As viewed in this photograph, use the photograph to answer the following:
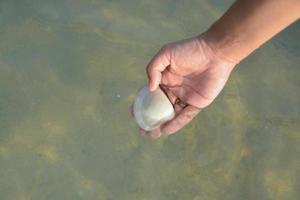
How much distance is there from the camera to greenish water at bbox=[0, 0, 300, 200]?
3.32 meters

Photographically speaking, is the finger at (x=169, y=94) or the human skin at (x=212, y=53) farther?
the finger at (x=169, y=94)

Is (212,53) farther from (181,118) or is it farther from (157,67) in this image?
(181,118)

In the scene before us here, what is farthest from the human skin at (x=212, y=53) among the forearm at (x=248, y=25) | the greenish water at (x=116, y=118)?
the greenish water at (x=116, y=118)

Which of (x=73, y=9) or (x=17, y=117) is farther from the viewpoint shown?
(x=73, y=9)

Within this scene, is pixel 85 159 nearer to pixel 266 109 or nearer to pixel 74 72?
pixel 74 72

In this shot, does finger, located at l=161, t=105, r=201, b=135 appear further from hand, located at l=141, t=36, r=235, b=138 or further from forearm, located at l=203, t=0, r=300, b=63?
forearm, located at l=203, t=0, r=300, b=63

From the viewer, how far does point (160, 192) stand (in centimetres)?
333

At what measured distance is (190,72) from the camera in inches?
113

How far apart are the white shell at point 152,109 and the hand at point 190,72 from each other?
7cm

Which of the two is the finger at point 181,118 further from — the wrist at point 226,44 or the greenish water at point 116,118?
the greenish water at point 116,118

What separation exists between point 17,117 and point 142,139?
3.02 feet

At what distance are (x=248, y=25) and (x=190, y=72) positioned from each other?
0.50m

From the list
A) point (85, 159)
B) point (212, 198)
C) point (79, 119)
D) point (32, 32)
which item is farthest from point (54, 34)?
point (212, 198)

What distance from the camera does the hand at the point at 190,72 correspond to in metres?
2.75
